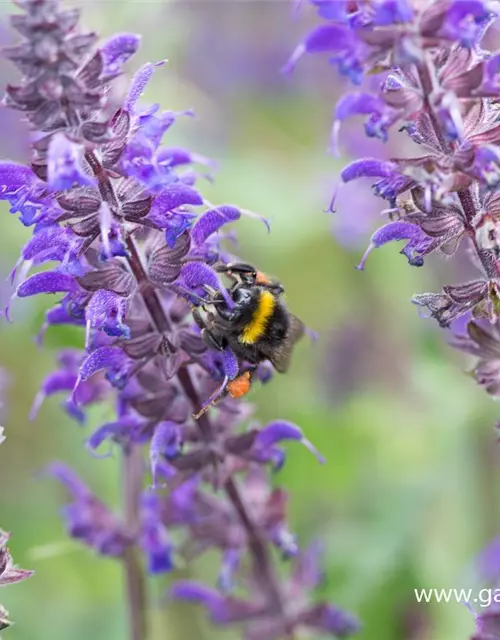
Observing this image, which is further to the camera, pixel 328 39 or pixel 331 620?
pixel 331 620

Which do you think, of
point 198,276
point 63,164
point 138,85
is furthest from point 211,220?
point 63,164

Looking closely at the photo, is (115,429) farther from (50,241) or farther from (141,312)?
(50,241)

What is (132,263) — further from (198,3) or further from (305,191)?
(198,3)

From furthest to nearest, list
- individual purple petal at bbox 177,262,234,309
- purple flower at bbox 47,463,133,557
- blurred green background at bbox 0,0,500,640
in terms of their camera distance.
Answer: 1. blurred green background at bbox 0,0,500,640
2. purple flower at bbox 47,463,133,557
3. individual purple petal at bbox 177,262,234,309

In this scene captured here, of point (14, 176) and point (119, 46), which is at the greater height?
point (119, 46)

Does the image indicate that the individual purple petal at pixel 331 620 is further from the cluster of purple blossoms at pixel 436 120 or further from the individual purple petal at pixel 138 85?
the individual purple petal at pixel 138 85

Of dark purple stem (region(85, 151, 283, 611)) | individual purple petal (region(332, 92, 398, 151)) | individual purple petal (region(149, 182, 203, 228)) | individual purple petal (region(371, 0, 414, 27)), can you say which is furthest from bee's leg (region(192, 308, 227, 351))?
individual purple petal (region(371, 0, 414, 27))

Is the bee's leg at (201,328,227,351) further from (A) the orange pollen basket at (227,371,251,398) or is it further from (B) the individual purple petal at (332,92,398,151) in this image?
(B) the individual purple petal at (332,92,398,151)

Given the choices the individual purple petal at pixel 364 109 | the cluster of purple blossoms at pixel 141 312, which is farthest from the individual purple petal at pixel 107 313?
the individual purple petal at pixel 364 109
